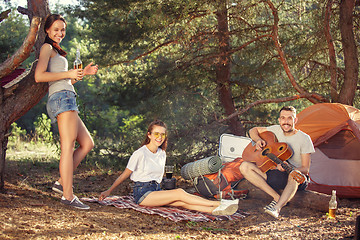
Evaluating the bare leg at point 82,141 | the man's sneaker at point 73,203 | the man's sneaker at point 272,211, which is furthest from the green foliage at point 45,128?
the man's sneaker at point 272,211

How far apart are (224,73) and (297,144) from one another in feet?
15.6

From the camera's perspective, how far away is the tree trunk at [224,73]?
8.70 m

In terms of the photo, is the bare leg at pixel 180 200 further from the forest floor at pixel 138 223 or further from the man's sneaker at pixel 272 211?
the man's sneaker at pixel 272 211

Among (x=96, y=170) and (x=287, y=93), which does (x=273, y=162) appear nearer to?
(x=96, y=170)

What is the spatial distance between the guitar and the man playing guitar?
0.17ft

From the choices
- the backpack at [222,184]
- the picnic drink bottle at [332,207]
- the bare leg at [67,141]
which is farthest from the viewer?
the backpack at [222,184]

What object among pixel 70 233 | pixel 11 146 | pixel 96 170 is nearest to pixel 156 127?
pixel 70 233

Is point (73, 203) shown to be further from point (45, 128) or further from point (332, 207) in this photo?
point (45, 128)

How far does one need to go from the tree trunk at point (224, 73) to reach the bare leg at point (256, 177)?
3604mm

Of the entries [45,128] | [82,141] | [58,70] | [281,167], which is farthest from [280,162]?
[45,128]

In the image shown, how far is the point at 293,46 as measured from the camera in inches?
392

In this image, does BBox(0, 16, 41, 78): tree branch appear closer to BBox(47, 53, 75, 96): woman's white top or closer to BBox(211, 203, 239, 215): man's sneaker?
BBox(47, 53, 75, 96): woman's white top

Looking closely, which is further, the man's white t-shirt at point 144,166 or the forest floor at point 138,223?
the man's white t-shirt at point 144,166

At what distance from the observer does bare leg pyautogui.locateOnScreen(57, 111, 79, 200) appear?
13.3 ft
